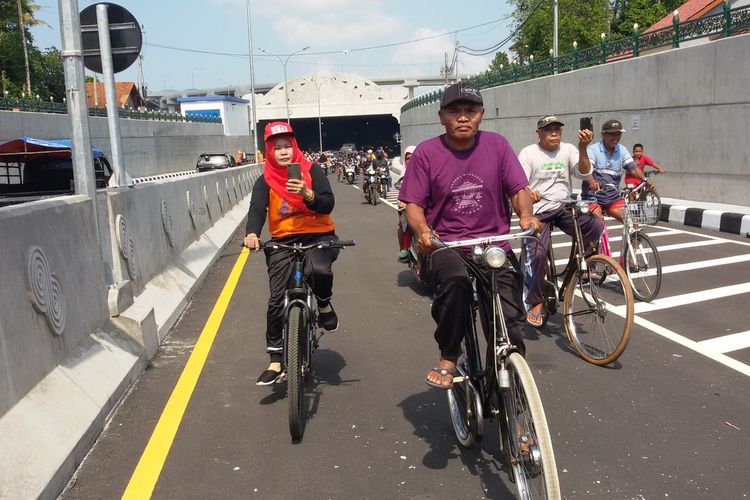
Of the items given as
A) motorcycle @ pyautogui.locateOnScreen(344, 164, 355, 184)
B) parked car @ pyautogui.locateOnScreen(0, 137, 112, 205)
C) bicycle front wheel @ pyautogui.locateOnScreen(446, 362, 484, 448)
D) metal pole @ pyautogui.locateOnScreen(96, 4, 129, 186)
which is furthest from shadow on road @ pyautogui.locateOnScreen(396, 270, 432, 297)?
motorcycle @ pyautogui.locateOnScreen(344, 164, 355, 184)

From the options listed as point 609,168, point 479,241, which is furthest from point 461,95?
point 609,168

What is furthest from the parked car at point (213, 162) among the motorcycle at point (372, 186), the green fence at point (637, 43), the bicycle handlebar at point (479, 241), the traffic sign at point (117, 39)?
the bicycle handlebar at point (479, 241)

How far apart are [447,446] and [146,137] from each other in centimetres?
3976

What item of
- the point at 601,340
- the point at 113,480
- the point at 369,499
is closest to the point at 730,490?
the point at 369,499

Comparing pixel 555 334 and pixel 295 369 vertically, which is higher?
pixel 295 369

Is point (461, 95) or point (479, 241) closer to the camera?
point (479, 241)

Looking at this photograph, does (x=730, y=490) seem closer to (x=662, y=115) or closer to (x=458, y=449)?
(x=458, y=449)

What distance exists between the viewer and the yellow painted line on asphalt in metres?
4.02

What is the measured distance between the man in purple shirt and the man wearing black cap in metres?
4.16

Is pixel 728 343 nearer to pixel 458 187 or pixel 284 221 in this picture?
pixel 458 187

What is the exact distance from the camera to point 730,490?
375 cm

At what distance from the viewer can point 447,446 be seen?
441 cm

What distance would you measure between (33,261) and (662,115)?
53.5 feet

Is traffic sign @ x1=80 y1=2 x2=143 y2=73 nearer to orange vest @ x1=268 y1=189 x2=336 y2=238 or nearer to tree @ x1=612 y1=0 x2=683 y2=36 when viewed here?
orange vest @ x1=268 y1=189 x2=336 y2=238
